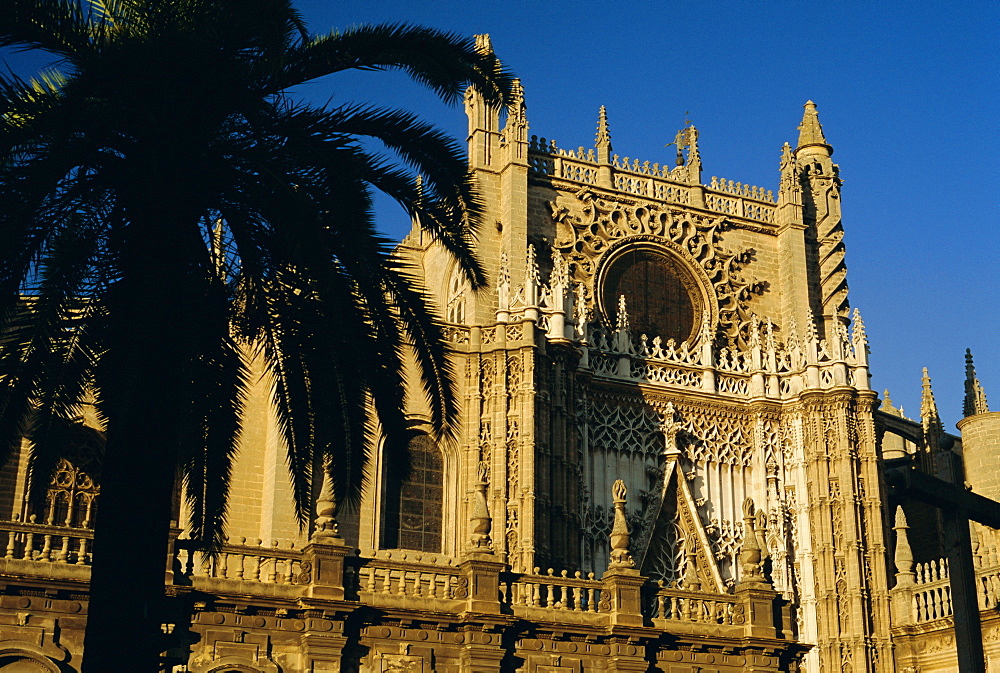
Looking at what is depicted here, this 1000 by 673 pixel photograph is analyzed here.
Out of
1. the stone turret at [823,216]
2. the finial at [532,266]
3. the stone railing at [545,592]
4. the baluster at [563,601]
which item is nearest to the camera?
the stone railing at [545,592]

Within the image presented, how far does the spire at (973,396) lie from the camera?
44281 millimetres

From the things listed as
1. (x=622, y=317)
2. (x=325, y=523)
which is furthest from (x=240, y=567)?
(x=622, y=317)

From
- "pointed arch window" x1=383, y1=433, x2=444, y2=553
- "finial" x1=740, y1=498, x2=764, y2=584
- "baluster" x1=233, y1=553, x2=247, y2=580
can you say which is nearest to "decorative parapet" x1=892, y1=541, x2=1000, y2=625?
"finial" x1=740, y1=498, x2=764, y2=584

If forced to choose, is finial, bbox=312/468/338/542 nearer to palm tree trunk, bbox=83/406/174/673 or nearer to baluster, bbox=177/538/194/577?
baluster, bbox=177/538/194/577

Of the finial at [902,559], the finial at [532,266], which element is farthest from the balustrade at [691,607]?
the finial at [532,266]

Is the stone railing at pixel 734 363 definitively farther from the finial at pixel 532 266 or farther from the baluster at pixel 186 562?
the baluster at pixel 186 562

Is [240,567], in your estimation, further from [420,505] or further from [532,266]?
[532,266]

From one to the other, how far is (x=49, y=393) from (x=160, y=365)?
163 cm

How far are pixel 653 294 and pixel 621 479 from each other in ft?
22.4

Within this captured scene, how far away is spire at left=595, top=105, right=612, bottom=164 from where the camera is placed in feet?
127

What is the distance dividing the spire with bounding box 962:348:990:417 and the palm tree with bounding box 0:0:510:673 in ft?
104

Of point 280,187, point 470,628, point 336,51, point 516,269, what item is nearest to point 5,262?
point 280,187

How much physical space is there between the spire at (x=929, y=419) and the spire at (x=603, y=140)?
13191mm

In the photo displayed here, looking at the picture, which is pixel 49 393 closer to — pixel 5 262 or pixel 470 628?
pixel 5 262
